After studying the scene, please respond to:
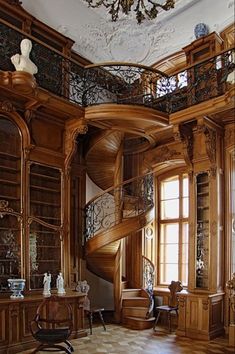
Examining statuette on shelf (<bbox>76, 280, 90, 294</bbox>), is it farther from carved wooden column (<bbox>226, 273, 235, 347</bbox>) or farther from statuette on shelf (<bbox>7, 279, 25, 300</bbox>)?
carved wooden column (<bbox>226, 273, 235, 347</bbox>)

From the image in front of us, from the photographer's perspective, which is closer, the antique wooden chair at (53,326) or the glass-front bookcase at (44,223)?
the antique wooden chair at (53,326)

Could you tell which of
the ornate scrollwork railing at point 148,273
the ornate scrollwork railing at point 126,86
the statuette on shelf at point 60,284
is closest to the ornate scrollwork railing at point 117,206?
the ornate scrollwork railing at point 148,273

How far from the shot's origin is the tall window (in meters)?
7.96

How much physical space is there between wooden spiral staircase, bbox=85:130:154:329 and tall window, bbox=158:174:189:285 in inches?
18.2

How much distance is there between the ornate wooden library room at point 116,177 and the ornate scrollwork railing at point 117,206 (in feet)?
0.10

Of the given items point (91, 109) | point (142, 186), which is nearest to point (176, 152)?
point (142, 186)

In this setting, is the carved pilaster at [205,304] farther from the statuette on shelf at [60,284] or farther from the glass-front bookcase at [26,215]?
the glass-front bookcase at [26,215]

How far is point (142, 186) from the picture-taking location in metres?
8.12

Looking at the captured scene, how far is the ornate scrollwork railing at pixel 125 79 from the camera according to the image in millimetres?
6336

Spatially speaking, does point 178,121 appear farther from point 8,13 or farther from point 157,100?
point 8,13

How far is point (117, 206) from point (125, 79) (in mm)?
2509

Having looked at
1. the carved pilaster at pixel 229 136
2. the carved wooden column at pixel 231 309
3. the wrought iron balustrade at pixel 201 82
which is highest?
the wrought iron balustrade at pixel 201 82

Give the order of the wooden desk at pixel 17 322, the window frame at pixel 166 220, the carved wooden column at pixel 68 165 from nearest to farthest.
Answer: the wooden desk at pixel 17 322
the carved wooden column at pixel 68 165
the window frame at pixel 166 220

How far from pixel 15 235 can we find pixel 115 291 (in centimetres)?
246
